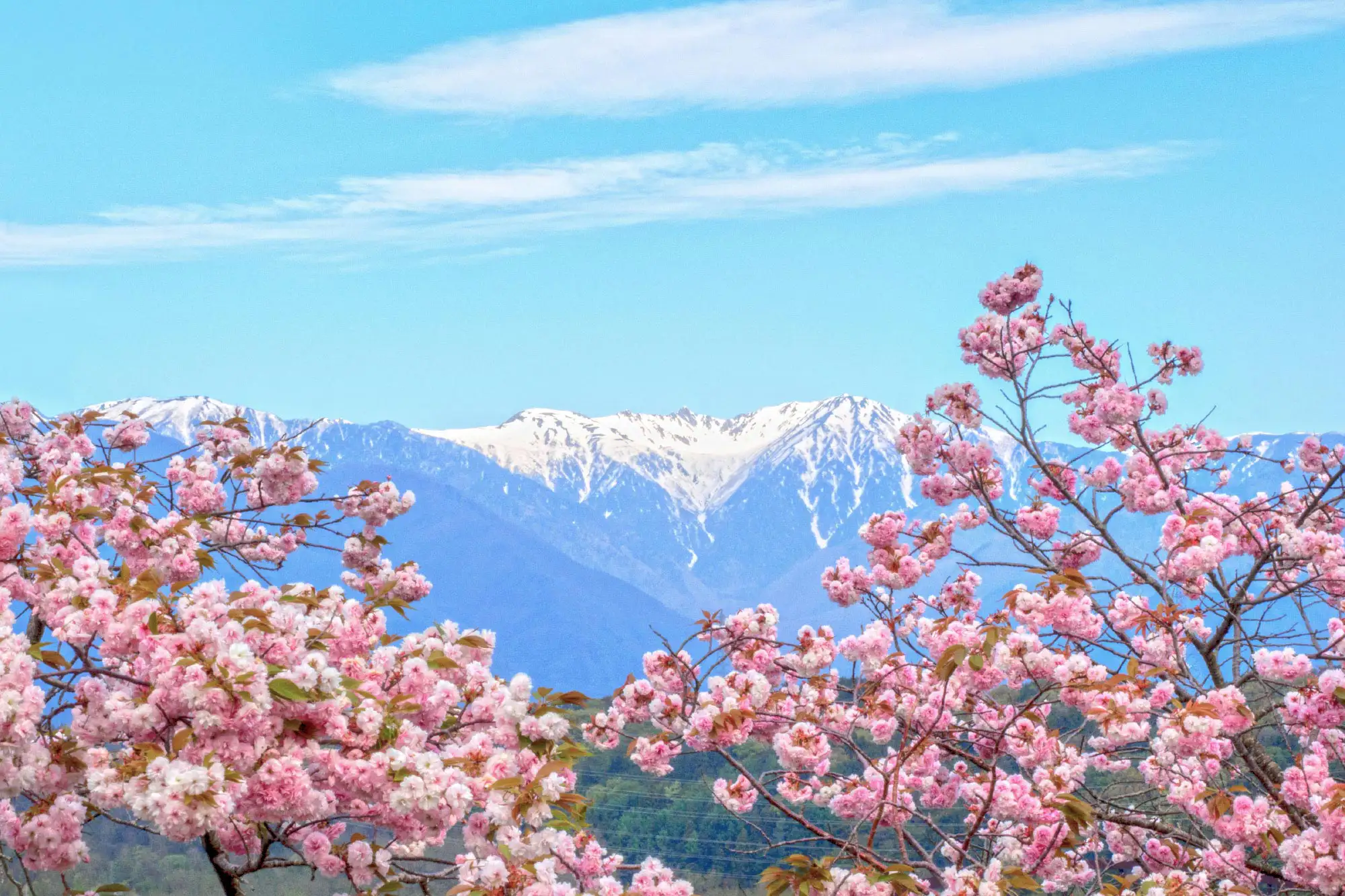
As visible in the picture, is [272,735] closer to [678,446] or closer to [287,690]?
[287,690]

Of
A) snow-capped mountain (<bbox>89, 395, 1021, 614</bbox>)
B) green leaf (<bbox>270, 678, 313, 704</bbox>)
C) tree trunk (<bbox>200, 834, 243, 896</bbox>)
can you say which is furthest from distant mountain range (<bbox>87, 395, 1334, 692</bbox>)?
green leaf (<bbox>270, 678, 313, 704</bbox>)

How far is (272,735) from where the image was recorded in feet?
10.7

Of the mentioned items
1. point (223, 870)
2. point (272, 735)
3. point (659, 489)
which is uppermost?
point (272, 735)

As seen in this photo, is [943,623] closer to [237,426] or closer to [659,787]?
[237,426]

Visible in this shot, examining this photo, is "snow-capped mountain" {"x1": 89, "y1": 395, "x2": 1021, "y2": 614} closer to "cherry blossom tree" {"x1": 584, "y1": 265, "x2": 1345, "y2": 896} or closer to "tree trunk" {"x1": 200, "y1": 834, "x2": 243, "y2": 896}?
"cherry blossom tree" {"x1": 584, "y1": 265, "x2": 1345, "y2": 896}

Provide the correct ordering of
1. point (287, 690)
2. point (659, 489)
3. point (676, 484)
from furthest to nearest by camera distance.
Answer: point (676, 484) < point (659, 489) < point (287, 690)

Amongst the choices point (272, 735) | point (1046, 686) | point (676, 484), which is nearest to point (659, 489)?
point (676, 484)

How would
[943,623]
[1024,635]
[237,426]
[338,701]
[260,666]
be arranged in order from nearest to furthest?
[260,666] < [338,701] < [1024,635] < [943,623] < [237,426]

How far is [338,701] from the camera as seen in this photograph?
3.38m

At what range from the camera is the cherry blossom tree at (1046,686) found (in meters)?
4.96

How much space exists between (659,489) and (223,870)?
11602cm

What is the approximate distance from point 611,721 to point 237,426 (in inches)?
149

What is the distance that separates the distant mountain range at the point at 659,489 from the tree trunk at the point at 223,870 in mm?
87944

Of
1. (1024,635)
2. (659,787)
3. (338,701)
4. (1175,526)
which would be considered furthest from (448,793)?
(659,787)
